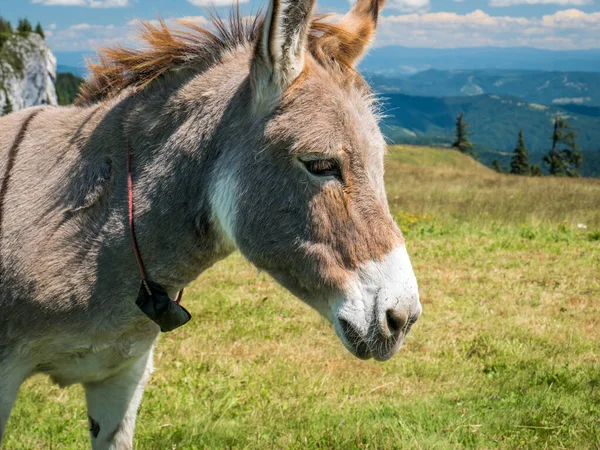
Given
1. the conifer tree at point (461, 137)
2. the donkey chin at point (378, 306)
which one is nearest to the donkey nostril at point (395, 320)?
the donkey chin at point (378, 306)

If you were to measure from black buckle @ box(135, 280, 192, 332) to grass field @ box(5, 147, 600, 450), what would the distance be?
→ 4.43 ft

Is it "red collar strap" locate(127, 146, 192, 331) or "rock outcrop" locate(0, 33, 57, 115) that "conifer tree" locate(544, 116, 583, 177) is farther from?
"red collar strap" locate(127, 146, 192, 331)

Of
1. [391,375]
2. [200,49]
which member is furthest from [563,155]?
[200,49]

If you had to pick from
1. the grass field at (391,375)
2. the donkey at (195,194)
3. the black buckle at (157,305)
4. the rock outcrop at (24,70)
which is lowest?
the rock outcrop at (24,70)

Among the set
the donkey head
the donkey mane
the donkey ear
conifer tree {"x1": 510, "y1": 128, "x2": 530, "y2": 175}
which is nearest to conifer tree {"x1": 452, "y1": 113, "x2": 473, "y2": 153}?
conifer tree {"x1": 510, "y1": 128, "x2": 530, "y2": 175}

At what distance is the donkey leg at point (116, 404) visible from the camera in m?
3.11

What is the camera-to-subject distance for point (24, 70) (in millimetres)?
87438

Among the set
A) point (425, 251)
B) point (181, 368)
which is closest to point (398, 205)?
point (425, 251)

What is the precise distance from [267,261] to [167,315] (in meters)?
0.52

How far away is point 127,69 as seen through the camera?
9.14 ft

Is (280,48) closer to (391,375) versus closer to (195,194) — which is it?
(195,194)

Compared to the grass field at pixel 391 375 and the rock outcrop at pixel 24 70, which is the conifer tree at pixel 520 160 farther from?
the grass field at pixel 391 375

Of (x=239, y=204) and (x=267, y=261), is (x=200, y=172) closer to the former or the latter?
(x=239, y=204)

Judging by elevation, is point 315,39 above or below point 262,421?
above
